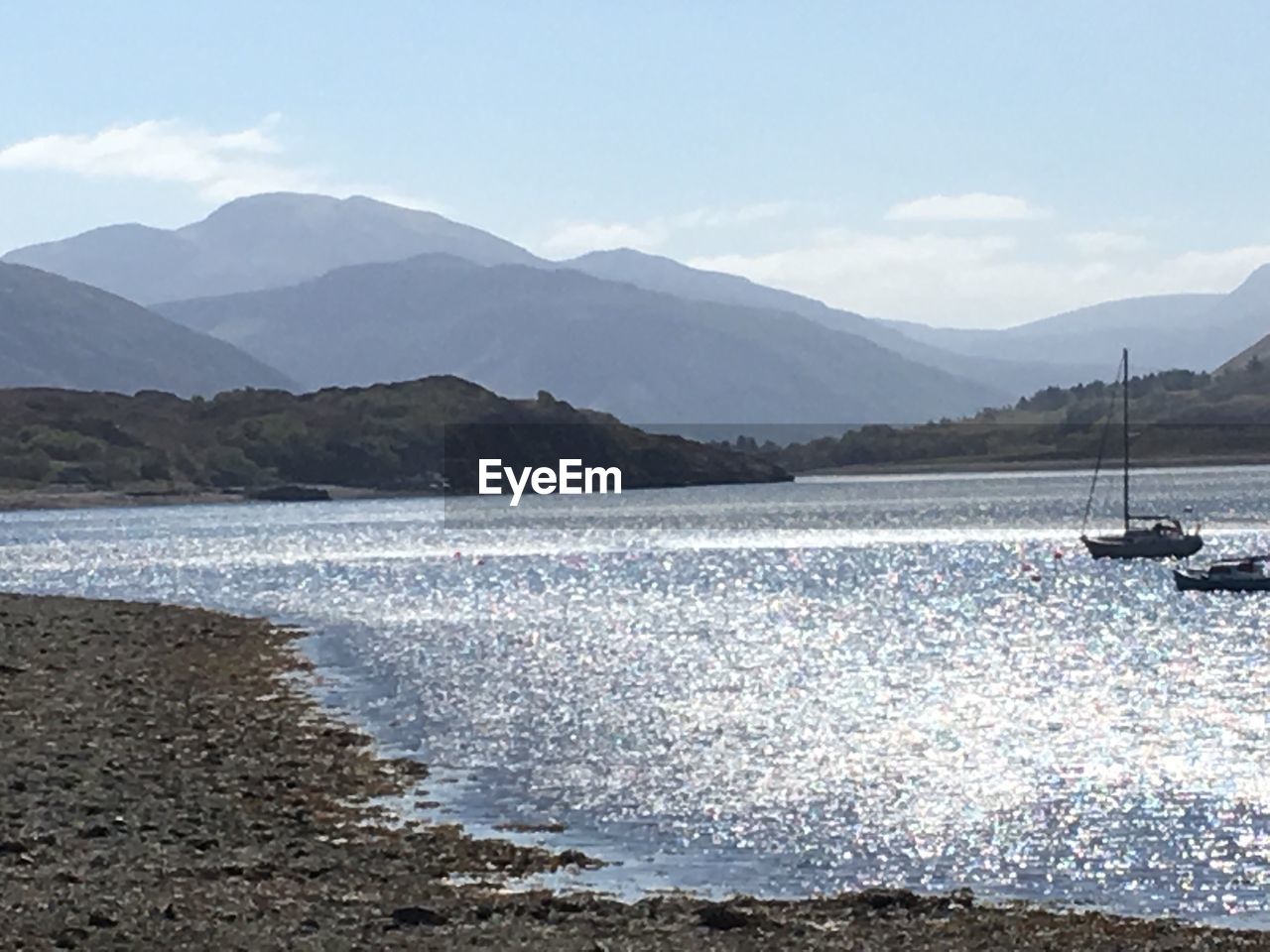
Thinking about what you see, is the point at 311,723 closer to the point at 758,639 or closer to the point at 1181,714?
the point at 1181,714

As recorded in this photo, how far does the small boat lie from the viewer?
107m

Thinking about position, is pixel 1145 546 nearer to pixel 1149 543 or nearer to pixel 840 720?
pixel 1149 543

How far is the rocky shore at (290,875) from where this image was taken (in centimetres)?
2719

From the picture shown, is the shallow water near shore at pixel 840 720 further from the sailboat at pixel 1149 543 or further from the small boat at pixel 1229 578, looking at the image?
the sailboat at pixel 1149 543

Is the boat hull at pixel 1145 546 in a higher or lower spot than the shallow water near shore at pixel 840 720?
higher

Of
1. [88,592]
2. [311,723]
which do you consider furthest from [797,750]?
[88,592]

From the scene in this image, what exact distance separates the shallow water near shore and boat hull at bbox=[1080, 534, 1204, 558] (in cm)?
523

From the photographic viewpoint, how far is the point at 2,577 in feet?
472

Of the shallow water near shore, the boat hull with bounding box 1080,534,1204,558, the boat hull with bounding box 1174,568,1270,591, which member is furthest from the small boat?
the boat hull with bounding box 1080,534,1204,558

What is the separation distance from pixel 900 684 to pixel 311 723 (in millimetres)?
21061

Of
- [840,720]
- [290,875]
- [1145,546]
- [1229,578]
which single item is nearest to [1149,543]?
[1145,546]

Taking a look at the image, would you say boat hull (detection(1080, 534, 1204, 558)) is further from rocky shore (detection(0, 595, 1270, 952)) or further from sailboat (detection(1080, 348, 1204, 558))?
rocky shore (detection(0, 595, 1270, 952))

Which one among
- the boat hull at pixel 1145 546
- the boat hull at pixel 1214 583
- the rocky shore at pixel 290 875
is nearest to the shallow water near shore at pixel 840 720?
the boat hull at pixel 1214 583

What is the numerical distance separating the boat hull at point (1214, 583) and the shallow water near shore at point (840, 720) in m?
1.96
